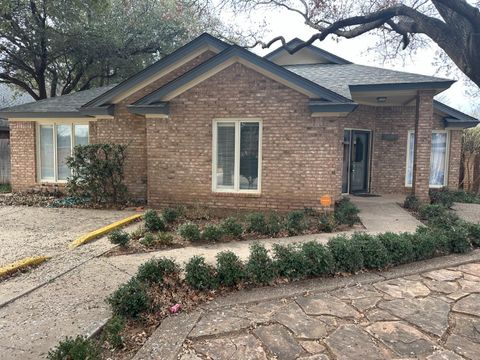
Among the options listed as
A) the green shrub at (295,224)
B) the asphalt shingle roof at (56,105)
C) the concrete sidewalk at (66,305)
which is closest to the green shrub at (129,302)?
the concrete sidewalk at (66,305)

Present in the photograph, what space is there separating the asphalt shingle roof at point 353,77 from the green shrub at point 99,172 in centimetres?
623

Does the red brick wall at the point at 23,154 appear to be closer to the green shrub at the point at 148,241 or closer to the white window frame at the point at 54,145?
the white window frame at the point at 54,145

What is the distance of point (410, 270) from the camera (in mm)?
5285

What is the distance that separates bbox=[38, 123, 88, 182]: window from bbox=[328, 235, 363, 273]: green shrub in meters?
9.48

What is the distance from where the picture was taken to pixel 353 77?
10.6 metres

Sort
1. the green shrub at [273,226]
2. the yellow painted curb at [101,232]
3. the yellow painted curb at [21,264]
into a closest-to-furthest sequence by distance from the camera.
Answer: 1. the yellow painted curb at [21,264]
2. the yellow painted curb at [101,232]
3. the green shrub at [273,226]

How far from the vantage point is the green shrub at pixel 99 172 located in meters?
9.98

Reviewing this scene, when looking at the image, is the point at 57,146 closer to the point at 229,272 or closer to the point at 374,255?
the point at 229,272

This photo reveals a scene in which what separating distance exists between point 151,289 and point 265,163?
5.09 m

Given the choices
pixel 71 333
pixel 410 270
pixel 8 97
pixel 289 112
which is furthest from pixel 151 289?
pixel 8 97

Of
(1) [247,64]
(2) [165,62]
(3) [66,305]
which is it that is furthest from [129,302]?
(2) [165,62]

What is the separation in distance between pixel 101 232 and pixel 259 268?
13.2 ft

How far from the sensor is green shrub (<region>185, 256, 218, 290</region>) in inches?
174

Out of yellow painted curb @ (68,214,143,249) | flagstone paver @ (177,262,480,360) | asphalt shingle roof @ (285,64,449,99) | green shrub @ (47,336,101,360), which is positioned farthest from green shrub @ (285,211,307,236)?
green shrub @ (47,336,101,360)
